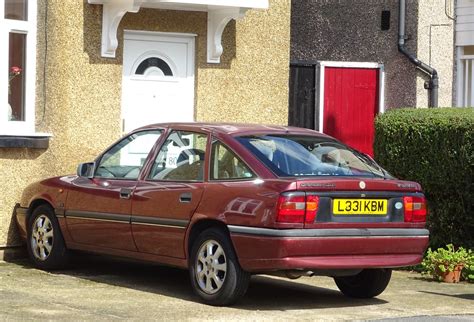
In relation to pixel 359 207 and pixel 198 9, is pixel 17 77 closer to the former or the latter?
pixel 198 9

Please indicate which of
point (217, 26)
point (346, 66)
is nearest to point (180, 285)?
point (217, 26)

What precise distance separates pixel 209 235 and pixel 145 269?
2.67 meters

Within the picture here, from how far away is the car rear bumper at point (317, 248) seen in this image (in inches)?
364

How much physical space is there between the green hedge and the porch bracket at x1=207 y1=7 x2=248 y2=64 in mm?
2097

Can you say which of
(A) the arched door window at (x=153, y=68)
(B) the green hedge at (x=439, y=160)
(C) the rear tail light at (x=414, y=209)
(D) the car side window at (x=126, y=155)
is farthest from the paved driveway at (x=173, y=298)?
(A) the arched door window at (x=153, y=68)

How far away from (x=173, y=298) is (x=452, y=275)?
3.35 meters

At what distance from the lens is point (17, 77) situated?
12.9 m

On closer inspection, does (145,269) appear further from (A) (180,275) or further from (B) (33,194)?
(B) (33,194)

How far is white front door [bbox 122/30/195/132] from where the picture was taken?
45.2ft

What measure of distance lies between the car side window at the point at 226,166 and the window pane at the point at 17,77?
3.47 meters

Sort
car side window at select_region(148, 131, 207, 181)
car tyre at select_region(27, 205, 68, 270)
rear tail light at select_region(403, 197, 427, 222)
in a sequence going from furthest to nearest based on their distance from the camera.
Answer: car tyre at select_region(27, 205, 68, 270), car side window at select_region(148, 131, 207, 181), rear tail light at select_region(403, 197, 427, 222)

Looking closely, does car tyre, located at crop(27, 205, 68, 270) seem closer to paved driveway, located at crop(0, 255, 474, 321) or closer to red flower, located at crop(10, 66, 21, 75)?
paved driveway, located at crop(0, 255, 474, 321)

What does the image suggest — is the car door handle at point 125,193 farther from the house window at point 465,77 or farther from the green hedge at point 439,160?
the house window at point 465,77

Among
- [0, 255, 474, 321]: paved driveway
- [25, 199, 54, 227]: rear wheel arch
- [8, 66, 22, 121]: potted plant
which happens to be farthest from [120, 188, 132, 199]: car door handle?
[8, 66, 22, 121]: potted plant
